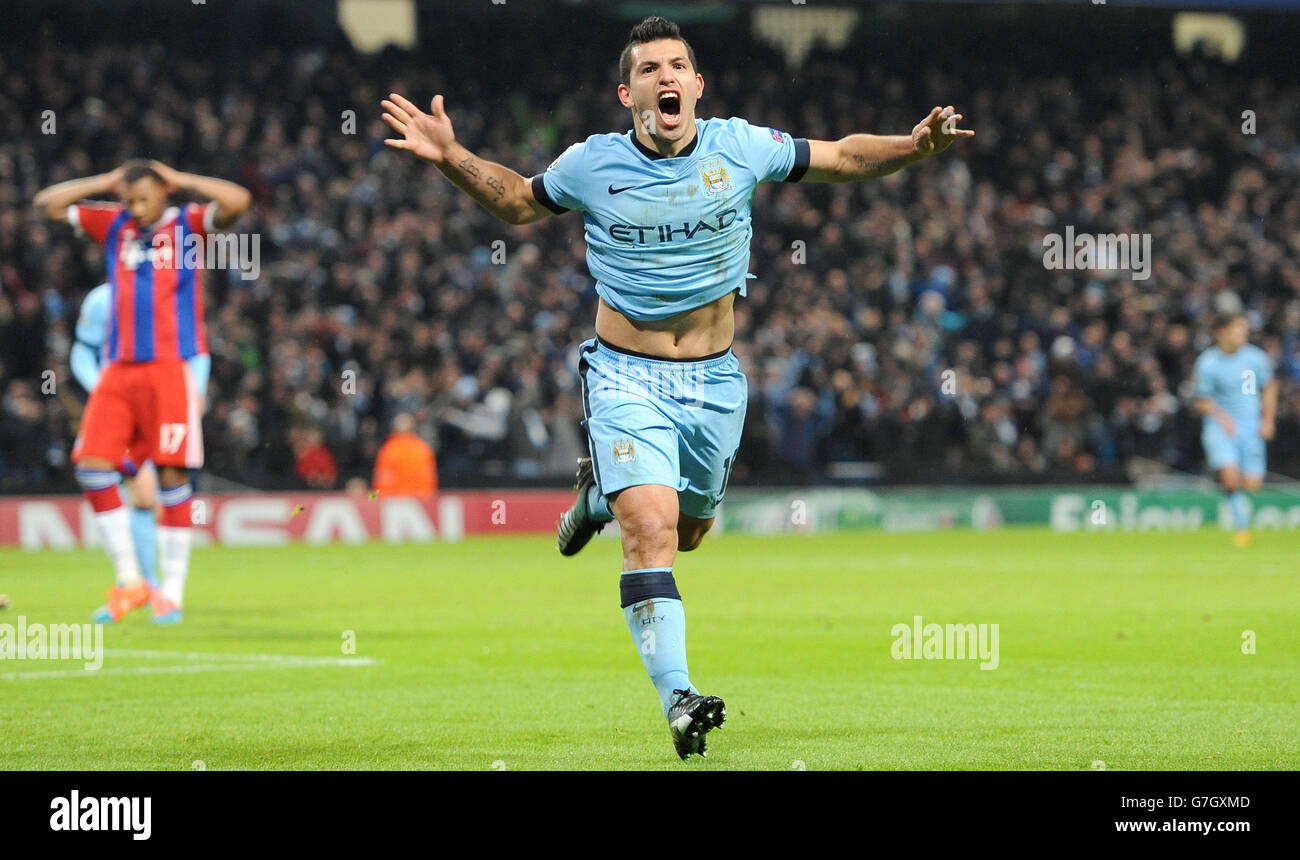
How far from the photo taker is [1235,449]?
21.6 metres

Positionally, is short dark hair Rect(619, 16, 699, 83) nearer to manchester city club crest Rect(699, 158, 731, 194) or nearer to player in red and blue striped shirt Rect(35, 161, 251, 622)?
manchester city club crest Rect(699, 158, 731, 194)

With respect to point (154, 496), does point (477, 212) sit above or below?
above

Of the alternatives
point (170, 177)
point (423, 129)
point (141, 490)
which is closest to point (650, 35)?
point (423, 129)

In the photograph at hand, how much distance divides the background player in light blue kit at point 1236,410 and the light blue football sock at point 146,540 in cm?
1262

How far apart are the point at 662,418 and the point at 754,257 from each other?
2201 centimetres

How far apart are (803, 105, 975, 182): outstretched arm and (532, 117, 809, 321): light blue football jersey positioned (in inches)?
11.8

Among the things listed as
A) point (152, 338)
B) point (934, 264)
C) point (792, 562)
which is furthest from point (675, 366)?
point (934, 264)

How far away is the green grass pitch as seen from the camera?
677 cm

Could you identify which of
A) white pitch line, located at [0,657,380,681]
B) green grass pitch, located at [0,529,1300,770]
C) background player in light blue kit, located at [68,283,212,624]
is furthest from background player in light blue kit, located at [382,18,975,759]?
background player in light blue kit, located at [68,283,212,624]

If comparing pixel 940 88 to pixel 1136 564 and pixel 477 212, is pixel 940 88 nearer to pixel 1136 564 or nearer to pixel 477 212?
pixel 477 212

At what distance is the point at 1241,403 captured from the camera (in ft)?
70.8

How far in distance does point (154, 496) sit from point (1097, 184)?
2118 centimetres

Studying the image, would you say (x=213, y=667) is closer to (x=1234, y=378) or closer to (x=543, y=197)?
(x=543, y=197)
